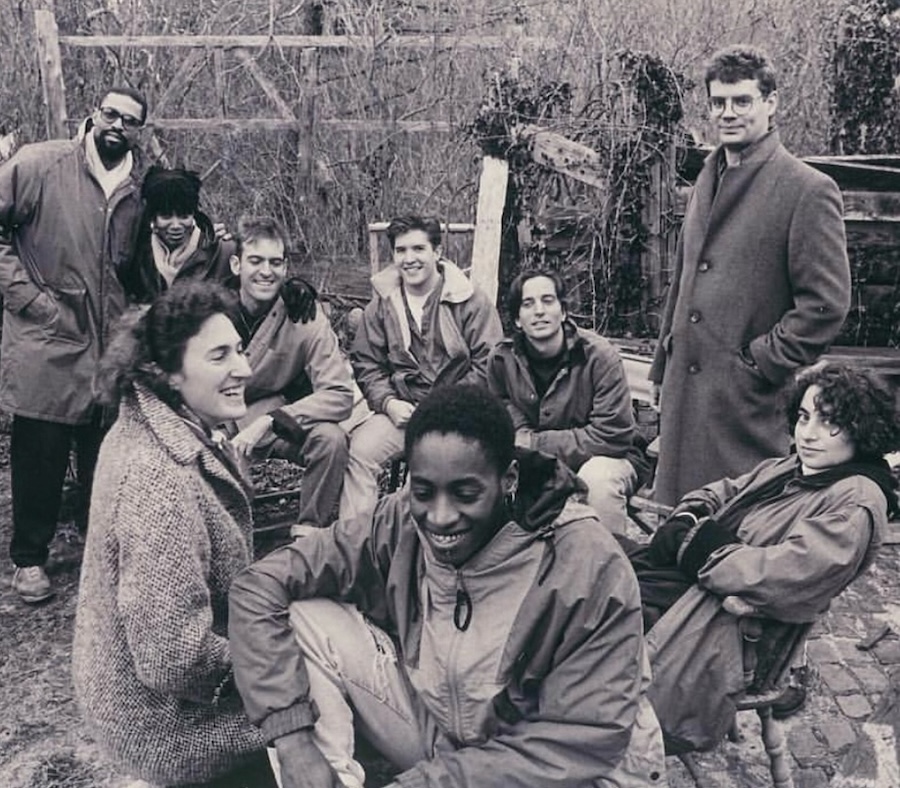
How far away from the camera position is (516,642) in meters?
2.56

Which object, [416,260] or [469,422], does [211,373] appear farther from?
[416,260]

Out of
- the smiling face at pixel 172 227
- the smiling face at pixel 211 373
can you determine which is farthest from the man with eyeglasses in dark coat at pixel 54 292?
the smiling face at pixel 211 373

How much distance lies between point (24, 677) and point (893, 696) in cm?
319

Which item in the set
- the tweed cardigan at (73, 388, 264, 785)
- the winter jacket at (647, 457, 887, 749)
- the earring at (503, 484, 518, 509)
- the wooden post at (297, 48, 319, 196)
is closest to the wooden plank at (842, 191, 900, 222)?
the winter jacket at (647, 457, 887, 749)

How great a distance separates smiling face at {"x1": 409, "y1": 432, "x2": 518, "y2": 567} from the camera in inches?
101

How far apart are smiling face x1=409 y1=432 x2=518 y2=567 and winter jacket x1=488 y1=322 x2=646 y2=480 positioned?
1993 mm

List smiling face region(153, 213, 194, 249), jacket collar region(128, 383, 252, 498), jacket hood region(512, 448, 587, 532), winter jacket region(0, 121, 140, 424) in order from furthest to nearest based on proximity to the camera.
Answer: smiling face region(153, 213, 194, 249) → winter jacket region(0, 121, 140, 424) → jacket collar region(128, 383, 252, 498) → jacket hood region(512, 448, 587, 532)

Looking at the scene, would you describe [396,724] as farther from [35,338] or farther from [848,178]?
[848,178]

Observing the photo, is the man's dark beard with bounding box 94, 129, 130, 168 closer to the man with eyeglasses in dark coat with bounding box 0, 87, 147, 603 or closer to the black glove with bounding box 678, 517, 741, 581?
the man with eyeglasses in dark coat with bounding box 0, 87, 147, 603

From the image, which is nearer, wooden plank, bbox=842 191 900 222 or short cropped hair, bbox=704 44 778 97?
short cropped hair, bbox=704 44 778 97

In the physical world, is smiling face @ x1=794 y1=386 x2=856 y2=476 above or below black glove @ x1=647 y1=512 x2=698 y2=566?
above

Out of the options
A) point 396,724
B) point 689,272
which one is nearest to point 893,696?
point 396,724

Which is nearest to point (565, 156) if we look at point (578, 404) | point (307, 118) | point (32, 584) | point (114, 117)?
point (307, 118)

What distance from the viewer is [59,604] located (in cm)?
493
